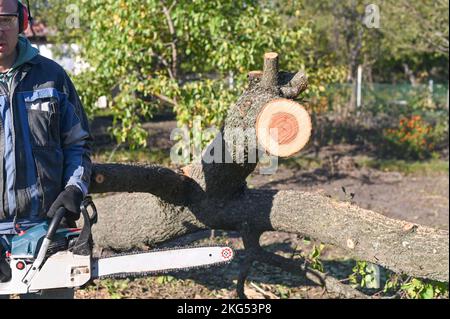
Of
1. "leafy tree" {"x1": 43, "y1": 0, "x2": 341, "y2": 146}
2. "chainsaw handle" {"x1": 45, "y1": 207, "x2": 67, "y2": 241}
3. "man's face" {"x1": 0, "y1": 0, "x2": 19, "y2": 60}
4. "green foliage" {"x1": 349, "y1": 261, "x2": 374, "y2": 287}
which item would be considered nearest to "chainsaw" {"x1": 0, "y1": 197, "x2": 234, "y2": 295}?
"chainsaw handle" {"x1": 45, "y1": 207, "x2": 67, "y2": 241}

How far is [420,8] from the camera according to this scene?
1293 centimetres

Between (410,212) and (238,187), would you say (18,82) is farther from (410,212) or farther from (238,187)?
(410,212)

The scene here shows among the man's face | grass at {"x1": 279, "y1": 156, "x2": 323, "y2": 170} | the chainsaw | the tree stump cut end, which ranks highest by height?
the man's face

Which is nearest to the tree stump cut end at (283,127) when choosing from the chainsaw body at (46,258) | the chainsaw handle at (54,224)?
the chainsaw body at (46,258)

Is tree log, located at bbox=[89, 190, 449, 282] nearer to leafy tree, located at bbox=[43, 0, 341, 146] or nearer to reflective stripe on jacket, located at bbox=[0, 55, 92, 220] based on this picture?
reflective stripe on jacket, located at bbox=[0, 55, 92, 220]

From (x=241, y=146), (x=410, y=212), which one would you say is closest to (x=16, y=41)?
(x=241, y=146)

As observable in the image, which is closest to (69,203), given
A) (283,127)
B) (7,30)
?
(7,30)

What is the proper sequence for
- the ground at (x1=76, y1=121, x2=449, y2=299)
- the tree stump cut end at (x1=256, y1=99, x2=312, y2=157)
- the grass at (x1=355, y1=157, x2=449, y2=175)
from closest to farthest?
1. the tree stump cut end at (x1=256, y1=99, x2=312, y2=157)
2. the ground at (x1=76, y1=121, x2=449, y2=299)
3. the grass at (x1=355, y1=157, x2=449, y2=175)

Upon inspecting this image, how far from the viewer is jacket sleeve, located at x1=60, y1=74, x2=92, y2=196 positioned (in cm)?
265

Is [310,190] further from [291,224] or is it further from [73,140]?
[73,140]

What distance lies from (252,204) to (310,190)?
16.8ft

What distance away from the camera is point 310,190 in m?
9.15

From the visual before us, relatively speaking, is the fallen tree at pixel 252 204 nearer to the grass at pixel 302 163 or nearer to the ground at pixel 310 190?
the ground at pixel 310 190

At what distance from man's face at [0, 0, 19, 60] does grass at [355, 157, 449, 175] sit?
366 inches
